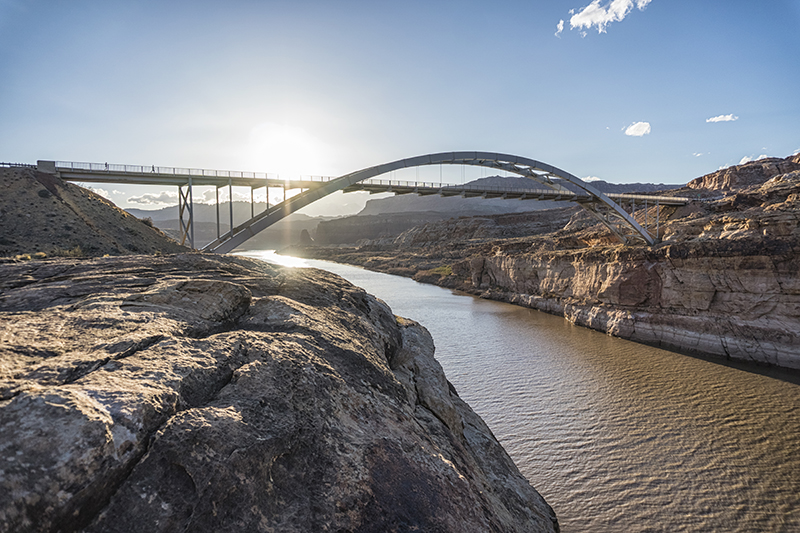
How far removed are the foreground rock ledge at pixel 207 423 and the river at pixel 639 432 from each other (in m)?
4.21

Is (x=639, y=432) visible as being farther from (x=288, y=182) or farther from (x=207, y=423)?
(x=288, y=182)

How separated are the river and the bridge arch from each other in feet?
39.9

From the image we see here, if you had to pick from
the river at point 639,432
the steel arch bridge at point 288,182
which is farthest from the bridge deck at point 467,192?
the river at point 639,432

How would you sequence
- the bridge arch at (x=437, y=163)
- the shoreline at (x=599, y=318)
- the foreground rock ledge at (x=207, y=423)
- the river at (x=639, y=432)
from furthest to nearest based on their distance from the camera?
the bridge arch at (x=437, y=163) < the shoreline at (x=599, y=318) < the river at (x=639, y=432) < the foreground rock ledge at (x=207, y=423)

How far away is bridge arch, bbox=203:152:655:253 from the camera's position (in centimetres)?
2341

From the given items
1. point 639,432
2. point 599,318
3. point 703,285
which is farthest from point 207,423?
point 599,318

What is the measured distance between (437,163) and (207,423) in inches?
980

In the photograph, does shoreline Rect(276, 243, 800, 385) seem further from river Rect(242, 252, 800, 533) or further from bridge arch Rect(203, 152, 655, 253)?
bridge arch Rect(203, 152, 655, 253)

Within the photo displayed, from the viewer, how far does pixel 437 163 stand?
84.9 feet

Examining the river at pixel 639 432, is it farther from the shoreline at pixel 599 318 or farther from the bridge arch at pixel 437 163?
the bridge arch at pixel 437 163

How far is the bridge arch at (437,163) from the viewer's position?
2341 centimetres

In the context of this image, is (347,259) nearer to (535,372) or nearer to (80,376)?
(535,372)

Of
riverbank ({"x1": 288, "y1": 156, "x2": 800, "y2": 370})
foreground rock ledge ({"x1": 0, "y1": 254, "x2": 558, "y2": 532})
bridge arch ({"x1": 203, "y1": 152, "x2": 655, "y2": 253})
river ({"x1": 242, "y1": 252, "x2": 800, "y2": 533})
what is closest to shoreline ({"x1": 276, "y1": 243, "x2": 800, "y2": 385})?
riverbank ({"x1": 288, "y1": 156, "x2": 800, "y2": 370})

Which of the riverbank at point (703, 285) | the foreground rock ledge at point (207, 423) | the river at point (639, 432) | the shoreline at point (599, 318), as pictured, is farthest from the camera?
the riverbank at point (703, 285)
